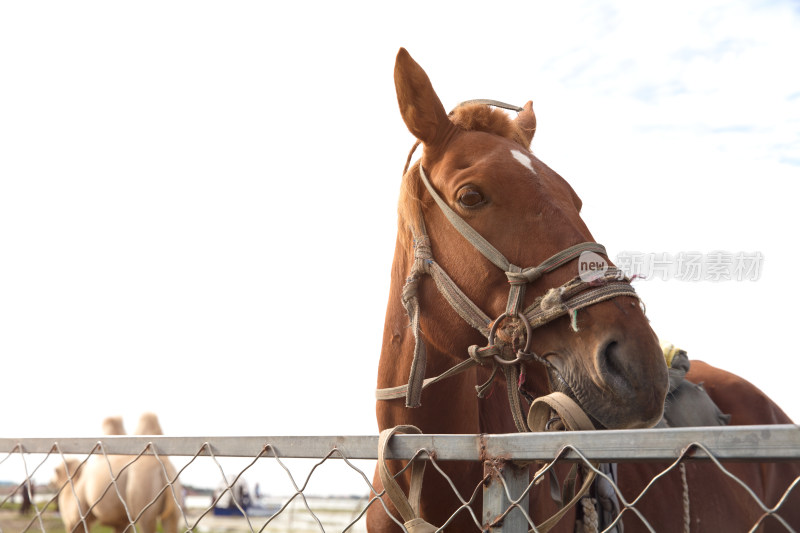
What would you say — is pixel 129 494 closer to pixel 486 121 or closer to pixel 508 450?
pixel 486 121

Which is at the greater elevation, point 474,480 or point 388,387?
point 388,387

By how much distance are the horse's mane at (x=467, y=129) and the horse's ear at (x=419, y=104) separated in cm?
11

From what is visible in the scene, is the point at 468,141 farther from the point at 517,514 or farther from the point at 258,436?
the point at 517,514

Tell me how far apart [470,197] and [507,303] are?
44cm

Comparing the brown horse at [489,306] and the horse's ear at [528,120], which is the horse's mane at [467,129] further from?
the horse's ear at [528,120]

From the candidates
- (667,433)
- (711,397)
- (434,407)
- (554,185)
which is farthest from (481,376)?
(711,397)

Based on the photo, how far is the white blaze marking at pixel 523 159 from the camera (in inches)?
93.6

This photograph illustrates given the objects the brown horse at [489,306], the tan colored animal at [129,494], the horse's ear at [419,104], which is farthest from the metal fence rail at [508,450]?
the tan colored animal at [129,494]

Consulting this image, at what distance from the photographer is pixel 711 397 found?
423cm

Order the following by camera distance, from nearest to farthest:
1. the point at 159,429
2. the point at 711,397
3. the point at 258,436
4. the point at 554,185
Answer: the point at 258,436, the point at 554,185, the point at 711,397, the point at 159,429

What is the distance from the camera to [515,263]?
222cm

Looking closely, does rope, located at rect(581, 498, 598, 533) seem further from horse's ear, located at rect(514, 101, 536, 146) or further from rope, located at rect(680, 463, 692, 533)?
horse's ear, located at rect(514, 101, 536, 146)

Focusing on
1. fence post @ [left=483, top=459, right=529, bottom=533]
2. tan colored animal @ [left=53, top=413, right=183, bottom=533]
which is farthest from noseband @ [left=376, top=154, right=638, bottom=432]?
tan colored animal @ [left=53, top=413, right=183, bottom=533]

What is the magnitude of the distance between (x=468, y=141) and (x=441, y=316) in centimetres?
72
